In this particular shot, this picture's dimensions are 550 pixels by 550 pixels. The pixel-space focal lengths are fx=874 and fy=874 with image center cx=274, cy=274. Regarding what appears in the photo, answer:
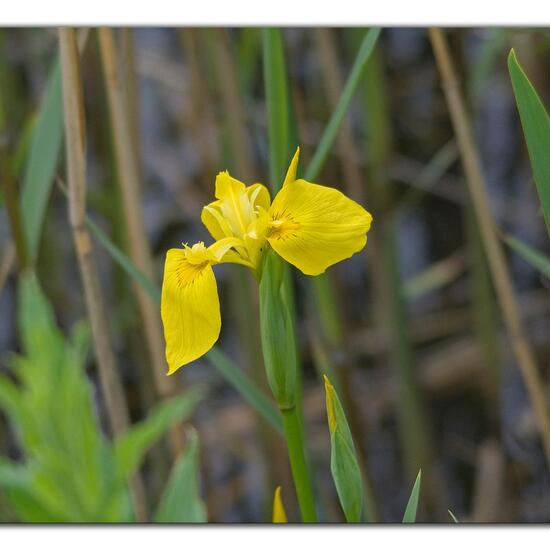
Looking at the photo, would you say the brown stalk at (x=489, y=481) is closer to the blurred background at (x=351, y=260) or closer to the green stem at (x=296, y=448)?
the blurred background at (x=351, y=260)

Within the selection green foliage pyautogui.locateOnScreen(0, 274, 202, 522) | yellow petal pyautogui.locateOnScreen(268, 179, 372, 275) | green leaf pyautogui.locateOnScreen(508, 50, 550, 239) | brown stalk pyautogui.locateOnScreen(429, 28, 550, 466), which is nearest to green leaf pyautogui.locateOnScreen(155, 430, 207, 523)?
green foliage pyautogui.locateOnScreen(0, 274, 202, 522)

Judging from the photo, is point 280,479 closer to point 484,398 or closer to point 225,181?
point 484,398

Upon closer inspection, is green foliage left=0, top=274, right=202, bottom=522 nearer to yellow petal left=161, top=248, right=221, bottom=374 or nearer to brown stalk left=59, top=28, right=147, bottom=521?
yellow petal left=161, top=248, right=221, bottom=374

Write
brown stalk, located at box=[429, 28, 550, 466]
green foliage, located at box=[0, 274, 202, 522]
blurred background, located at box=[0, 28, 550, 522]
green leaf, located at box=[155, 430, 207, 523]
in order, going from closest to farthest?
green foliage, located at box=[0, 274, 202, 522], green leaf, located at box=[155, 430, 207, 523], brown stalk, located at box=[429, 28, 550, 466], blurred background, located at box=[0, 28, 550, 522]

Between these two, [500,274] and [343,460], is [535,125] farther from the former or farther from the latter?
[500,274]

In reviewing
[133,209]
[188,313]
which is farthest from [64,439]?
[133,209]

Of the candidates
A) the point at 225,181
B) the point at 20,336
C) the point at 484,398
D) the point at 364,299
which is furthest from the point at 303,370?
the point at 225,181
